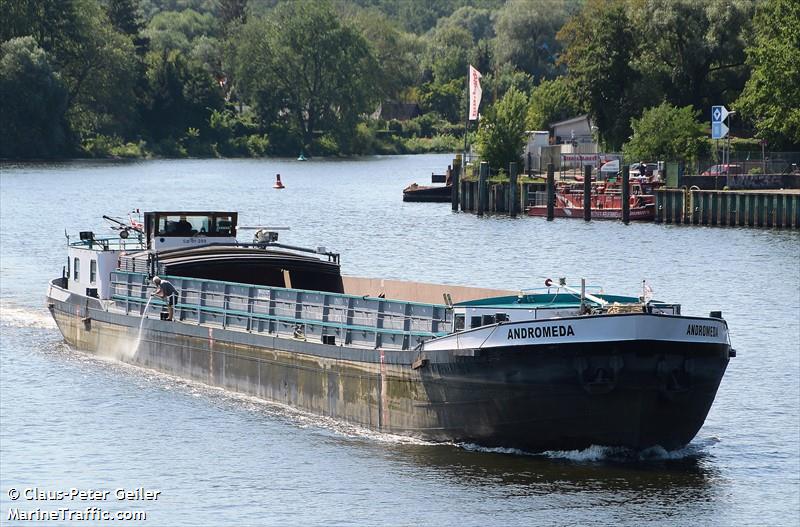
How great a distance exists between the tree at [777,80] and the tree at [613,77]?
954 centimetres

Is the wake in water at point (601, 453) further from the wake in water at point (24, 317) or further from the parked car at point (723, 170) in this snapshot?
the parked car at point (723, 170)

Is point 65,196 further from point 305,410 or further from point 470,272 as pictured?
point 305,410

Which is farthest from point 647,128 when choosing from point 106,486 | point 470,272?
point 106,486

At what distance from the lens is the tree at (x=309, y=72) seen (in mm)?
169625

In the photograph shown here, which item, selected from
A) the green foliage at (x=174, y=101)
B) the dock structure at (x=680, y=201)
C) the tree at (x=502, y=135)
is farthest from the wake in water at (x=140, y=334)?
the green foliage at (x=174, y=101)

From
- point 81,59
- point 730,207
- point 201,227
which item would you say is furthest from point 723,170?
point 81,59

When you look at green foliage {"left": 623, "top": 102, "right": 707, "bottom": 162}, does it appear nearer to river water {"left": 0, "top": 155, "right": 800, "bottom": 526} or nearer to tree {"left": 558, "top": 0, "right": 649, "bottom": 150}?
tree {"left": 558, "top": 0, "right": 649, "bottom": 150}

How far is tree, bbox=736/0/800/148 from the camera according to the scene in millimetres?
89750

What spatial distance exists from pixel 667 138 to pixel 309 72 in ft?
274

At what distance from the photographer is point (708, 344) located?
27.5 meters

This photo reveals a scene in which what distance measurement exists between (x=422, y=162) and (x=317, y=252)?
12935cm

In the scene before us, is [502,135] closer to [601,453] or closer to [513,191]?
[513,191]

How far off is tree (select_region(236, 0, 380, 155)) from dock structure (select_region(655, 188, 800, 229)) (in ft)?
294

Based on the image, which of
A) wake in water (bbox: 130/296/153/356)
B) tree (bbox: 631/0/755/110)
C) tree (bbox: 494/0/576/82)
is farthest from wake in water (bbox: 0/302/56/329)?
tree (bbox: 494/0/576/82)
